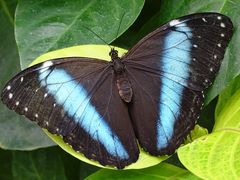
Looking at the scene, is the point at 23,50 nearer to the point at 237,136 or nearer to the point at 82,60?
the point at 82,60

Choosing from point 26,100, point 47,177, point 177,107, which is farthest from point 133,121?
point 47,177

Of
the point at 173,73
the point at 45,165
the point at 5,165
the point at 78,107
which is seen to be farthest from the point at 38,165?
the point at 173,73

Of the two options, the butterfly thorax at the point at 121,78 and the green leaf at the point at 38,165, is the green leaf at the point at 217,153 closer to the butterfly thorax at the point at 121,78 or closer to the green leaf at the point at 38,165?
the butterfly thorax at the point at 121,78

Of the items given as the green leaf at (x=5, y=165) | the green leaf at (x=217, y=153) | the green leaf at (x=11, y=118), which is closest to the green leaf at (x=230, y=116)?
the green leaf at (x=217, y=153)

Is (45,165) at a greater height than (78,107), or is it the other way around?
(78,107)

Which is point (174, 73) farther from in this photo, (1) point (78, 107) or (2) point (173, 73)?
(1) point (78, 107)

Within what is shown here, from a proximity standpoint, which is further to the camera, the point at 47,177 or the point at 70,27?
the point at 47,177
